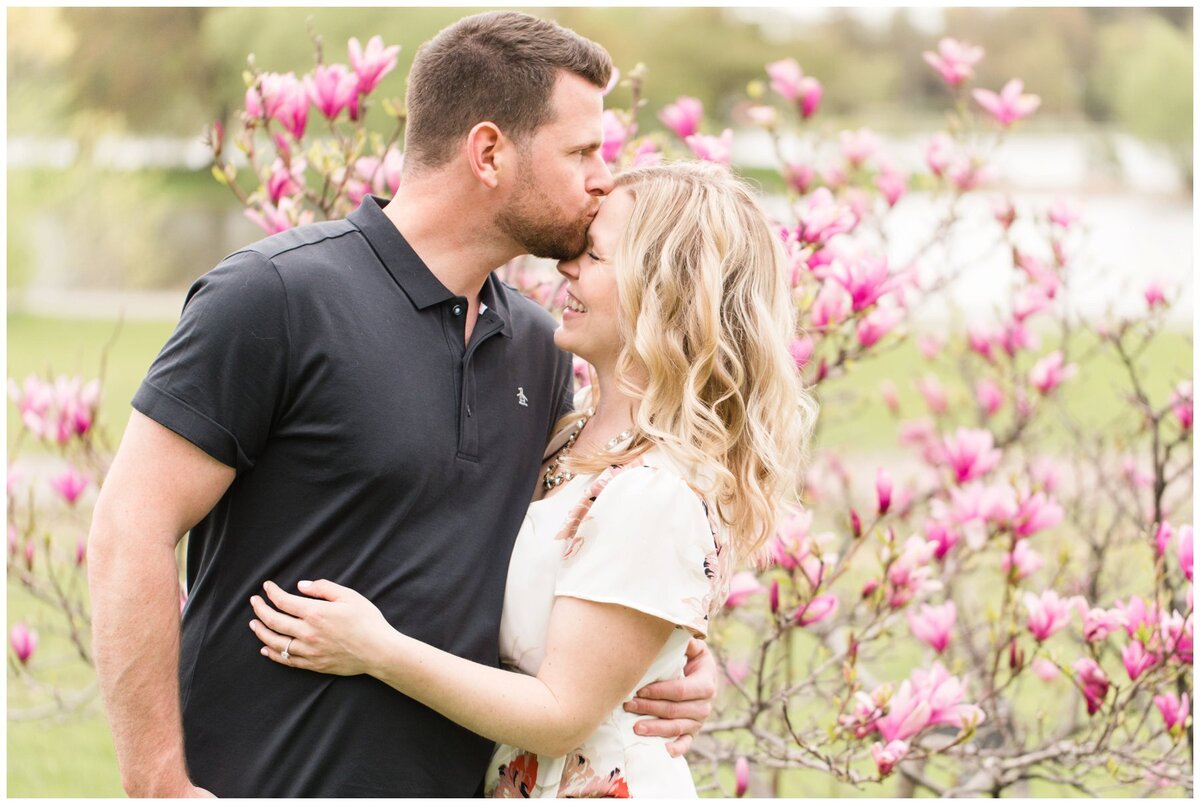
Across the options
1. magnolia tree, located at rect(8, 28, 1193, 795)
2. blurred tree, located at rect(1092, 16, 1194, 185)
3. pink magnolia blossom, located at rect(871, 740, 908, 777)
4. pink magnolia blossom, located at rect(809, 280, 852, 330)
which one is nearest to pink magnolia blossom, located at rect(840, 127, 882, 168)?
magnolia tree, located at rect(8, 28, 1193, 795)

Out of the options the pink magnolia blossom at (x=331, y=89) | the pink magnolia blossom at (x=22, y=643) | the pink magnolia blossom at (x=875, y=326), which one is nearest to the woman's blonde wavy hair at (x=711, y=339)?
the pink magnolia blossom at (x=875, y=326)

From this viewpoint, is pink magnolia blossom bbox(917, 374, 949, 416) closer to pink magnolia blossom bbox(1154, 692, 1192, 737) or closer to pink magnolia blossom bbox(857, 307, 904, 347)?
pink magnolia blossom bbox(857, 307, 904, 347)

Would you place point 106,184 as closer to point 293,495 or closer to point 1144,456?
point 1144,456

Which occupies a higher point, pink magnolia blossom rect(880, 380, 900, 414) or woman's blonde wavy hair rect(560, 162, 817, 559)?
woman's blonde wavy hair rect(560, 162, 817, 559)

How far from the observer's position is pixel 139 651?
6.67 feet

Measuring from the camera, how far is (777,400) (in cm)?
227

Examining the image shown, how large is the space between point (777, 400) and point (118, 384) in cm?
1083

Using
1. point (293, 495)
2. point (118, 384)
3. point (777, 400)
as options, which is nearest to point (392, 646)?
point (293, 495)

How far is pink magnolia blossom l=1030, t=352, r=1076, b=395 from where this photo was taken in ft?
12.5

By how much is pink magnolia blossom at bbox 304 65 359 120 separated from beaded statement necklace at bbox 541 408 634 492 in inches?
41.8

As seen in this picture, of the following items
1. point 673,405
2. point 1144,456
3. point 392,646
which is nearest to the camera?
point 392,646

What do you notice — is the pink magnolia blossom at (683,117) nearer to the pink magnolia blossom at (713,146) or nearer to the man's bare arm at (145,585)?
the pink magnolia blossom at (713,146)

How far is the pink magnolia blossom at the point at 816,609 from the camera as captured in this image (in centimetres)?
296

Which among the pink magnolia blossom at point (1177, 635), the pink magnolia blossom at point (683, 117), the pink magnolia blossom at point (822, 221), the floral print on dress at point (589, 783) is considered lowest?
the pink magnolia blossom at point (1177, 635)
